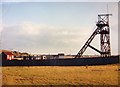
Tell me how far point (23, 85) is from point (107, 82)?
7150 millimetres

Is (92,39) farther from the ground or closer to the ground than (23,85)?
farther from the ground

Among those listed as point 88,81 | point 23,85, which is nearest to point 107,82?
point 88,81

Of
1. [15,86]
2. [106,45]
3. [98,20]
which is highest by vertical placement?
[98,20]

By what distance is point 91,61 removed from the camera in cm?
5072

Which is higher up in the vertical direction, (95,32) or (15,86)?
(95,32)

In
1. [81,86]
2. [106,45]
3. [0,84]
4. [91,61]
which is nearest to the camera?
[81,86]

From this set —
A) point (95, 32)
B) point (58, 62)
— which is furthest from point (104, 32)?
point (58, 62)

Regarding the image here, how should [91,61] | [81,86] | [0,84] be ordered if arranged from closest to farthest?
[81,86]
[0,84]
[91,61]

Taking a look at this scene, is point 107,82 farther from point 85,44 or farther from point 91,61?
point 85,44

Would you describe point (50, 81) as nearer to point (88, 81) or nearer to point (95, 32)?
point (88, 81)

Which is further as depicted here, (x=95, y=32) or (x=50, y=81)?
(x=95, y=32)

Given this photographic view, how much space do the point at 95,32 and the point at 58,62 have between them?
1039 centimetres

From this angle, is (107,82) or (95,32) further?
(95,32)

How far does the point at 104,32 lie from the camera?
55.3m
